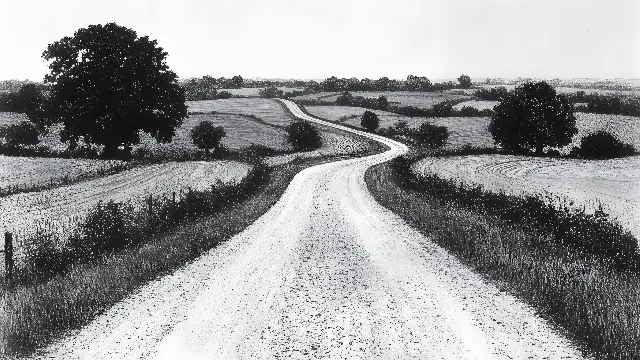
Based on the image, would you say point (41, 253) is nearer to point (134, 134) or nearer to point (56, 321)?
point (56, 321)

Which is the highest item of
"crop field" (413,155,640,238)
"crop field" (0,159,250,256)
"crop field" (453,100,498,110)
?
"crop field" (453,100,498,110)

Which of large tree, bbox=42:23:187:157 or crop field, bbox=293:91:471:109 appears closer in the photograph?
large tree, bbox=42:23:187:157

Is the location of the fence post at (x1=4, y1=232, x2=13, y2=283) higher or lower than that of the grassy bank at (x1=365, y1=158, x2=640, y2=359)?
higher

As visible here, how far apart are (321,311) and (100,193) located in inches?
925

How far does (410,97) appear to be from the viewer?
124 meters

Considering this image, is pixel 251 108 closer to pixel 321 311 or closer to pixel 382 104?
pixel 382 104

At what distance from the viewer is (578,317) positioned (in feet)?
33.5

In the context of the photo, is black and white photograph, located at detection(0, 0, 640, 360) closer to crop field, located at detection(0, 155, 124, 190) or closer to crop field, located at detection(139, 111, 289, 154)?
crop field, located at detection(0, 155, 124, 190)

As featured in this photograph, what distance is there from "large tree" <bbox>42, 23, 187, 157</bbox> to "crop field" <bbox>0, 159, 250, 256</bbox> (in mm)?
6122

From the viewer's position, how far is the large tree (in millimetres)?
44281

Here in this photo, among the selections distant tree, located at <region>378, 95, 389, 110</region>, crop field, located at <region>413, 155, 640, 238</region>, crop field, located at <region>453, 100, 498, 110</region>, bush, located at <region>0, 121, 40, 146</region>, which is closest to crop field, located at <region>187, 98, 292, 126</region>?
distant tree, located at <region>378, 95, 389, 110</region>

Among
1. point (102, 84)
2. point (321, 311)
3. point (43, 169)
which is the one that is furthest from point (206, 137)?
point (321, 311)

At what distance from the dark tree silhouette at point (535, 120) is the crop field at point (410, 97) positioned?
44.7 metres

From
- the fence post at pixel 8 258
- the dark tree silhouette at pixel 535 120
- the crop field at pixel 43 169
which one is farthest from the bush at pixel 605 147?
the fence post at pixel 8 258
